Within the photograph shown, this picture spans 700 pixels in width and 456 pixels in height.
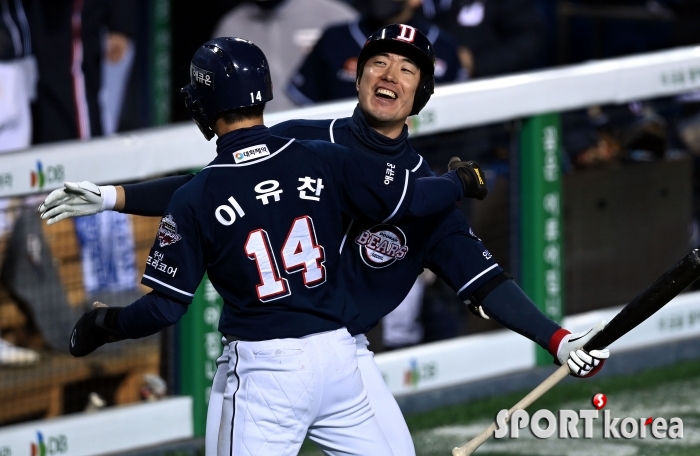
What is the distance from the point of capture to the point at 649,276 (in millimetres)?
5965

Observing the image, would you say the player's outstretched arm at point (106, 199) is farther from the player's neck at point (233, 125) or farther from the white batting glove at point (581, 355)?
the white batting glove at point (581, 355)

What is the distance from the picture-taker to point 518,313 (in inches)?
140

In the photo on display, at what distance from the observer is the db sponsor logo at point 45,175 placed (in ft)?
14.2

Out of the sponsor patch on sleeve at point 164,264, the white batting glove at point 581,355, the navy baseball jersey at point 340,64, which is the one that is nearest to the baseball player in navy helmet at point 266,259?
the sponsor patch on sleeve at point 164,264

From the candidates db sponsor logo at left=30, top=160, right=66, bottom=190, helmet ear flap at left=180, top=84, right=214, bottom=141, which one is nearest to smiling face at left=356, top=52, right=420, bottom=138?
helmet ear flap at left=180, top=84, right=214, bottom=141

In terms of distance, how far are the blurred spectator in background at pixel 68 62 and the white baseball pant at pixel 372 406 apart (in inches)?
145

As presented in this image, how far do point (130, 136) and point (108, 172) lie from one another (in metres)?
0.17

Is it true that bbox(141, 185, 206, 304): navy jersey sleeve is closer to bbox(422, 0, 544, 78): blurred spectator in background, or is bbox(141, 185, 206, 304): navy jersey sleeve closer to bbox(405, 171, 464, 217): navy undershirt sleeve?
bbox(405, 171, 464, 217): navy undershirt sleeve

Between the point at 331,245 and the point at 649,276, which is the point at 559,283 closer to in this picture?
the point at 649,276


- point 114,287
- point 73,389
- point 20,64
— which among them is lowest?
point 73,389

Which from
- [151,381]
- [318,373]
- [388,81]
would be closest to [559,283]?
[151,381]

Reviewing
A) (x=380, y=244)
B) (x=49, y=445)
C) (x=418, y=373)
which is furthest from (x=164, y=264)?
(x=418, y=373)

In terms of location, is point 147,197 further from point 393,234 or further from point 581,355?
point 581,355

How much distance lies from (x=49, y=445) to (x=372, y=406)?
1.54 metres
